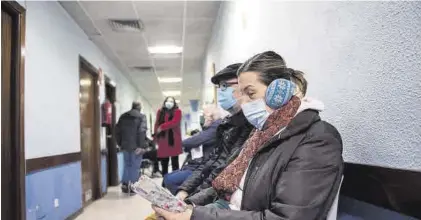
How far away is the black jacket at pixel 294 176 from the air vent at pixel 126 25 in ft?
13.5

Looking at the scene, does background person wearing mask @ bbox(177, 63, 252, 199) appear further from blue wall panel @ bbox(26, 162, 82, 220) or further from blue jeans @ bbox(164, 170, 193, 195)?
blue wall panel @ bbox(26, 162, 82, 220)

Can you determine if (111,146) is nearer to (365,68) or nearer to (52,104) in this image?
(52,104)

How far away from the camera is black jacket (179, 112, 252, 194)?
6.73ft

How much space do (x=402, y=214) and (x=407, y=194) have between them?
6 centimetres

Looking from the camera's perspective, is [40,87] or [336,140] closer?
[336,140]

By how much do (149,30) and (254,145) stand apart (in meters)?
4.42

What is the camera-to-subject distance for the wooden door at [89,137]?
217 inches

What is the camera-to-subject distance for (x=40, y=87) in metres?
3.64

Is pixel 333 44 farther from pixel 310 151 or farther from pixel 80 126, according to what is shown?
pixel 80 126

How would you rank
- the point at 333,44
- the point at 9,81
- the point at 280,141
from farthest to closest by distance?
the point at 9,81, the point at 333,44, the point at 280,141

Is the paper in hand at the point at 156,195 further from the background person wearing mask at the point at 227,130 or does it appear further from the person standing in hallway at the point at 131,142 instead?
the person standing in hallway at the point at 131,142

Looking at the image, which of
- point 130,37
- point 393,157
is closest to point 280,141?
point 393,157

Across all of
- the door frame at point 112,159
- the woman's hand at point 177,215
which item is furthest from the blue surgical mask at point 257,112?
the door frame at point 112,159

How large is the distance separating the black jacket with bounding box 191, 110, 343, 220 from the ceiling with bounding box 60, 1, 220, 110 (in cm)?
347
